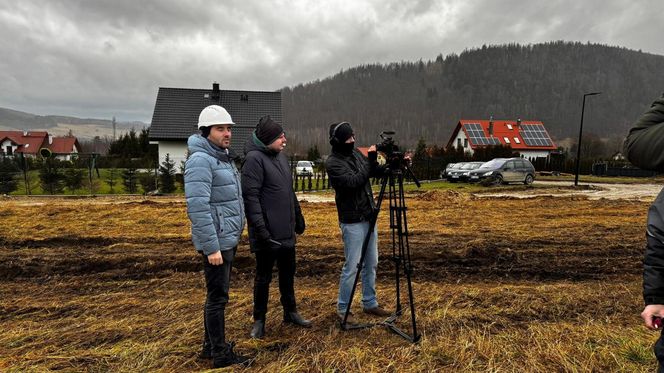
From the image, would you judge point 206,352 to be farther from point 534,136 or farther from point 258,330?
point 534,136

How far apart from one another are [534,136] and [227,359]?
166 feet

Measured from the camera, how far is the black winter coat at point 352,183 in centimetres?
341

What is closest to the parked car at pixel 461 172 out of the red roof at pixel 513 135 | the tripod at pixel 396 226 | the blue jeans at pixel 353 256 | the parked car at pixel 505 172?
the parked car at pixel 505 172

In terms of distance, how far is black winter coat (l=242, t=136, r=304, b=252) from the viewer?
320 centimetres

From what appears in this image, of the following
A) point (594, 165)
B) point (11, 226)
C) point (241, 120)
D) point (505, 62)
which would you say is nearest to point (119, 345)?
point (11, 226)

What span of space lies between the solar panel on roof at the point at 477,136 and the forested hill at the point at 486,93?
125ft

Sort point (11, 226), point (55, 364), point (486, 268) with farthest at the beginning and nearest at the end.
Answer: point (11, 226), point (486, 268), point (55, 364)

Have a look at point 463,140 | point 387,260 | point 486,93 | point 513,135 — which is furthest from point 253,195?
point 486,93

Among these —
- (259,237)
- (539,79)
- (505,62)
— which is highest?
→ (505,62)

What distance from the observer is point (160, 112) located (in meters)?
27.7

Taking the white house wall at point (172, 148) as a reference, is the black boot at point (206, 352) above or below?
below

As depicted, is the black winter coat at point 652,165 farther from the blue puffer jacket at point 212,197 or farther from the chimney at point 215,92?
the chimney at point 215,92

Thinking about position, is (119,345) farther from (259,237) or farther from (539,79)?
(539,79)

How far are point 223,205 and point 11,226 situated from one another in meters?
8.54
